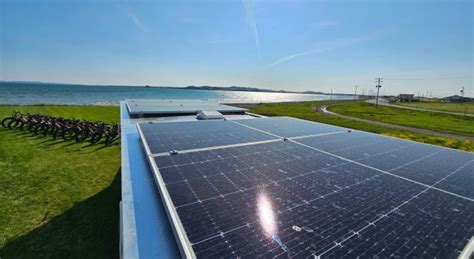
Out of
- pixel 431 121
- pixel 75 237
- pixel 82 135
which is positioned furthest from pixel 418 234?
pixel 431 121

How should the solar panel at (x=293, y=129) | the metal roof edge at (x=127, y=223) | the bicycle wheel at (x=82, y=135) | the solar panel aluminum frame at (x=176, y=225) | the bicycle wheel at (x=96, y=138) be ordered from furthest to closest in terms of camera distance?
the bicycle wheel at (x=82, y=135) < the bicycle wheel at (x=96, y=138) < the solar panel at (x=293, y=129) < the metal roof edge at (x=127, y=223) < the solar panel aluminum frame at (x=176, y=225)

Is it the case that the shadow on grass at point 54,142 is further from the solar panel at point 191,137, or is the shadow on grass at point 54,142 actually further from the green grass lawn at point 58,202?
the solar panel at point 191,137

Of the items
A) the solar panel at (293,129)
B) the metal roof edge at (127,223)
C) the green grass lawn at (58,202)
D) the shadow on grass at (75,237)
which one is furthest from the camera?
the solar panel at (293,129)

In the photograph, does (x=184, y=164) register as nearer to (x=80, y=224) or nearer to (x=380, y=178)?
(x=380, y=178)

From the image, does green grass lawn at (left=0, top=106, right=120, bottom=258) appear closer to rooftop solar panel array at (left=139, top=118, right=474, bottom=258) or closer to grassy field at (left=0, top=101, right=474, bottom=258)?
grassy field at (left=0, top=101, right=474, bottom=258)

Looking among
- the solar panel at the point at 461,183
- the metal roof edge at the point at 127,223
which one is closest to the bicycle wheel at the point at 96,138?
the metal roof edge at the point at 127,223

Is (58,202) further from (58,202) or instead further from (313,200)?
(313,200)
